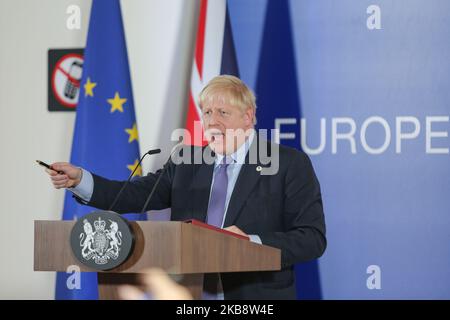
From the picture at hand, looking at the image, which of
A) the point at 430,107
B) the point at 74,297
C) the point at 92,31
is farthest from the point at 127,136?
the point at 430,107

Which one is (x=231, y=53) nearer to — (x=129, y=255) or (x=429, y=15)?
(x=429, y=15)

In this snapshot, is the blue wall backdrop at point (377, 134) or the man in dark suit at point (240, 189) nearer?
the man in dark suit at point (240, 189)

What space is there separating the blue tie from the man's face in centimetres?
8

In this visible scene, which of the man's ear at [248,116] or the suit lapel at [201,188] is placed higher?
the man's ear at [248,116]

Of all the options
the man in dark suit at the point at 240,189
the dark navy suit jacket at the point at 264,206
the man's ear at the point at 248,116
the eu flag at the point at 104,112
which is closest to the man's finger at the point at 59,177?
the man in dark suit at the point at 240,189

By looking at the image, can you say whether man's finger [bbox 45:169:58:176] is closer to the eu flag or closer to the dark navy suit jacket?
the dark navy suit jacket

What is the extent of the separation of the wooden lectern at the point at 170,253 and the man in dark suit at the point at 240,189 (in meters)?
0.27

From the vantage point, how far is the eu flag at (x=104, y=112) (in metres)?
4.38

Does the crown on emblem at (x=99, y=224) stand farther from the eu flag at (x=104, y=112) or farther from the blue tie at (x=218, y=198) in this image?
the eu flag at (x=104, y=112)

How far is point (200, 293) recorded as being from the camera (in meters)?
2.44

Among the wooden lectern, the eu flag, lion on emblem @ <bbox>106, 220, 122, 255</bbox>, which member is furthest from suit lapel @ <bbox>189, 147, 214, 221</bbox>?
the eu flag

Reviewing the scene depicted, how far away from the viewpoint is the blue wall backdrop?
170 inches

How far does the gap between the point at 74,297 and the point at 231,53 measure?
1.68 m

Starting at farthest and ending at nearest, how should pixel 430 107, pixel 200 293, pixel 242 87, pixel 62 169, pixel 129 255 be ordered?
pixel 430 107 → pixel 242 87 → pixel 62 169 → pixel 200 293 → pixel 129 255
